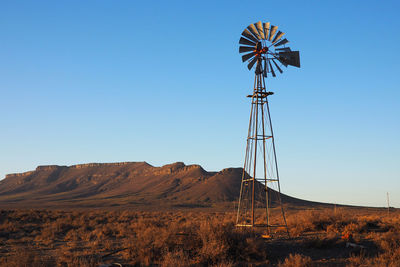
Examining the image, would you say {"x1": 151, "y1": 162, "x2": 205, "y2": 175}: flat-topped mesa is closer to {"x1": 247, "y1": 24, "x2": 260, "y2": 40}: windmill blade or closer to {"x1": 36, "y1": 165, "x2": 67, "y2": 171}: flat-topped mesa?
{"x1": 36, "y1": 165, "x2": 67, "y2": 171}: flat-topped mesa

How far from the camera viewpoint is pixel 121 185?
451ft

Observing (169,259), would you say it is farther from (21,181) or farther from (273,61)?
(21,181)

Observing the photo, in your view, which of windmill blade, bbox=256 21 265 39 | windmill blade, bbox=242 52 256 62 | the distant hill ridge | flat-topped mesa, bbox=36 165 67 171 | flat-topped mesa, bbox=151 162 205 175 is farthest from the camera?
flat-topped mesa, bbox=36 165 67 171

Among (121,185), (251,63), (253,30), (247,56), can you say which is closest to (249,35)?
(253,30)

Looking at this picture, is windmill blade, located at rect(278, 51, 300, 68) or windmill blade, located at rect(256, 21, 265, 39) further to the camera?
windmill blade, located at rect(278, 51, 300, 68)

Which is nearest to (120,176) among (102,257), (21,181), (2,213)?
(21,181)

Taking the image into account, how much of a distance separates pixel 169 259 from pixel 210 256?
1.45 meters

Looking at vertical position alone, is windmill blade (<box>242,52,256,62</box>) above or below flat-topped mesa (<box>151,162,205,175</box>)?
below

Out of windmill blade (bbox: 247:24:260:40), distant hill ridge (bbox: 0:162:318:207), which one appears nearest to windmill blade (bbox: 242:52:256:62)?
windmill blade (bbox: 247:24:260:40)

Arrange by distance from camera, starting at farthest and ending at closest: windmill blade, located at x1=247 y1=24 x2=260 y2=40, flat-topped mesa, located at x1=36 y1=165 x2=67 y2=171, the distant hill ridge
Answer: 1. flat-topped mesa, located at x1=36 y1=165 x2=67 y2=171
2. the distant hill ridge
3. windmill blade, located at x1=247 y1=24 x2=260 y2=40

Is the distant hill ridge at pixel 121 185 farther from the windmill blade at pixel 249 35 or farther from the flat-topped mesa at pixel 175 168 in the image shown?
the windmill blade at pixel 249 35

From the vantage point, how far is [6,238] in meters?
19.4

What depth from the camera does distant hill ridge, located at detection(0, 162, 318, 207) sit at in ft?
322

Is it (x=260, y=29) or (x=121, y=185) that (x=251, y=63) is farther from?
(x=121, y=185)
